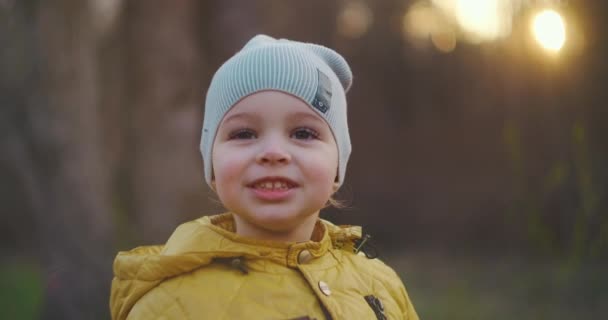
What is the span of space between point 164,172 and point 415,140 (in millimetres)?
4083

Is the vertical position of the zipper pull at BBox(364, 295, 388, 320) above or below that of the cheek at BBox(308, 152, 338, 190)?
below

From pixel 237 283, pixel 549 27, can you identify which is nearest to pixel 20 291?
pixel 549 27

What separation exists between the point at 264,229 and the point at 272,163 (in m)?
0.23

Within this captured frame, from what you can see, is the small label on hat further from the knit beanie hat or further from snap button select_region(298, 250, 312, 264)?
snap button select_region(298, 250, 312, 264)

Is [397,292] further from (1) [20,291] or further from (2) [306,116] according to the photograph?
(1) [20,291]

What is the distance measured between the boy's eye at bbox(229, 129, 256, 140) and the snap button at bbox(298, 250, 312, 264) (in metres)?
0.36

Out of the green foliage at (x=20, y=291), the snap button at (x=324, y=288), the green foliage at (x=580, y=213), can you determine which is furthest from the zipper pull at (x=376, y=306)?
the green foliage at (x=20, y=291)

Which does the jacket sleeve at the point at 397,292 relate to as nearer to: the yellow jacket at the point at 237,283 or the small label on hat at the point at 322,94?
the yellow jacket at the point at 237,283

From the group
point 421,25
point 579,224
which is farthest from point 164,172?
point 421,25

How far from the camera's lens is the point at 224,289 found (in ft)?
6.49

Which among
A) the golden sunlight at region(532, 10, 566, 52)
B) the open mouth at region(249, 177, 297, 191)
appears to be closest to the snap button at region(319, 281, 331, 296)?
the open mouth at region(249, 177, 297, 191)

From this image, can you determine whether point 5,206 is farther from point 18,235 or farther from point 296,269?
point 296,269

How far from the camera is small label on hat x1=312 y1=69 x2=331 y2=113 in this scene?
2.17m

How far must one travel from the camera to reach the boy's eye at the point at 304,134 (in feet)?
7.00
